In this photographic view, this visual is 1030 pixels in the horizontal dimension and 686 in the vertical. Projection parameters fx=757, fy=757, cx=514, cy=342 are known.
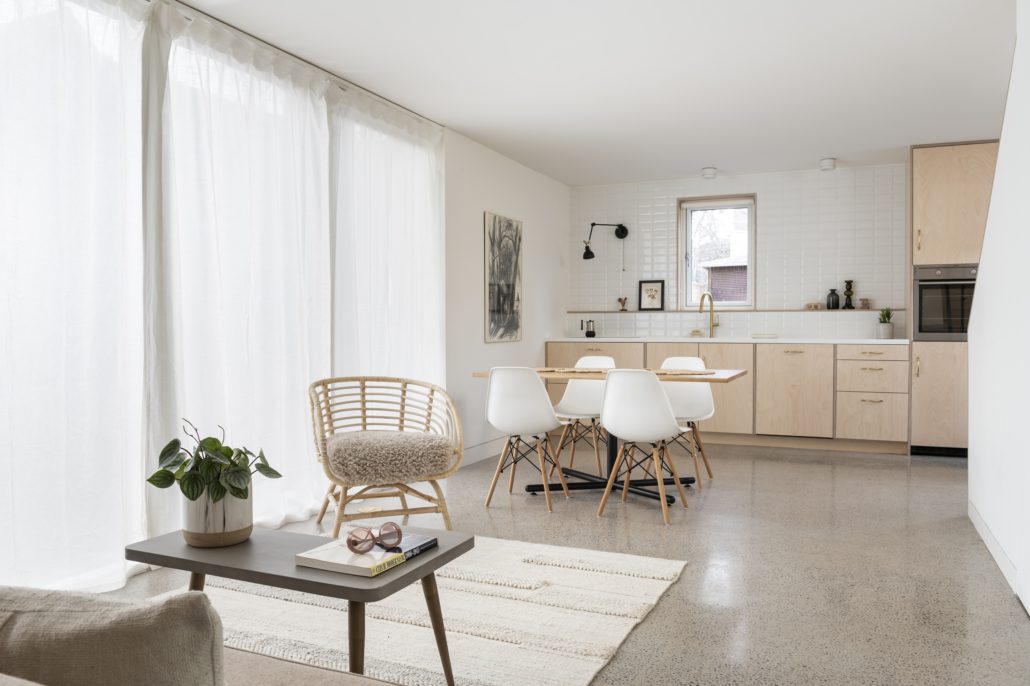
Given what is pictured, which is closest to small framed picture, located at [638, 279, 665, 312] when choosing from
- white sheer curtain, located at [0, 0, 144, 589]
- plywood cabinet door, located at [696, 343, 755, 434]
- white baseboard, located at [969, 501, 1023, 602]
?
plywood cabinet door, located at [696, 343, 755, 434]

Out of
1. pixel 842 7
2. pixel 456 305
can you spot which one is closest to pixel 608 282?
pixel 456 305

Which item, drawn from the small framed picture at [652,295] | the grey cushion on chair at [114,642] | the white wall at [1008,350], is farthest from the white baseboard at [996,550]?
the small framed picture at [652,295]

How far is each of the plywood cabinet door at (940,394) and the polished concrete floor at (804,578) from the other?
81cm

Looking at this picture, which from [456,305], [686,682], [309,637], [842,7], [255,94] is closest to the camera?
[686,682]

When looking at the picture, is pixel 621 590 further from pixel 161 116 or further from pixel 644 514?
pixel 161 116

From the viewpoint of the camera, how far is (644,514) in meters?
4.16

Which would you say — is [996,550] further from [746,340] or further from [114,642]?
[114,642]

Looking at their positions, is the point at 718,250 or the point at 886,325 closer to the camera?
the point at 886,325

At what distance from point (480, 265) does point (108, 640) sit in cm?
523

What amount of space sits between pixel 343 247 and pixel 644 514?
2.31 m

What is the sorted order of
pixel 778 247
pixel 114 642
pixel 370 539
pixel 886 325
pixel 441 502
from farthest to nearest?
1. pixel 778 247
2. pixel 886 325
3. pixel 441 502
4. pixel 370 539
5. pixel 114 642

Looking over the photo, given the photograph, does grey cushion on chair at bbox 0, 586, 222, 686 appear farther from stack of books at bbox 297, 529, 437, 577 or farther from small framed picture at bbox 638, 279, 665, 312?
small framed picture at bbox 638, 279, 665, 312

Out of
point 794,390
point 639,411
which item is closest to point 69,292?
point 639,411

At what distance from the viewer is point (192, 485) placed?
2.04 meters
